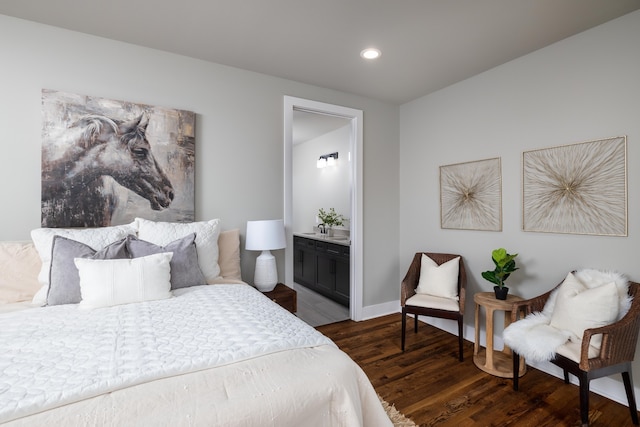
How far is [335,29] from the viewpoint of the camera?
7.36ft

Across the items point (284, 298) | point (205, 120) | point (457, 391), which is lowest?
point (457, 391)

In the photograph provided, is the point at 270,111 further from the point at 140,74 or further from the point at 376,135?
the point at 376,135

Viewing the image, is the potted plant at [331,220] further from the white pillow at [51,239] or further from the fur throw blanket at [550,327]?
the white pillow at [51,239]

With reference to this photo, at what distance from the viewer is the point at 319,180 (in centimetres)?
561

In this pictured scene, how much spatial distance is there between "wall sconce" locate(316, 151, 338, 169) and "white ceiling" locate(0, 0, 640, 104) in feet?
7.35

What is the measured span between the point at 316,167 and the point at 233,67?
2.95m

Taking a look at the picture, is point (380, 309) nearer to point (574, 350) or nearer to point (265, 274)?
point (265, 274)

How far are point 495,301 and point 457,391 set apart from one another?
0.76 metres

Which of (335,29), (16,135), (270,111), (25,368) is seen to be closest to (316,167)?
(270,111)

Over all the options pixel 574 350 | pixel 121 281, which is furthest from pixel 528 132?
pixel 121 281

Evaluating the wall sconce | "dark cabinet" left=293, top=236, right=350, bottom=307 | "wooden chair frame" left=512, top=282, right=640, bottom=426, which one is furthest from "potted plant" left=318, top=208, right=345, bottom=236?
"wooden chair frame" left=512, top=282, right=640, bottom=426

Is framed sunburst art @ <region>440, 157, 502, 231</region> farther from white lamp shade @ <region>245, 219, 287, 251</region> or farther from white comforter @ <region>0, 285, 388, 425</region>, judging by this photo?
white comforter @ <region>0, 285, 388, 425</region>

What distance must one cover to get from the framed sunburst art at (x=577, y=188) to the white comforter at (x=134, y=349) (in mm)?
2181

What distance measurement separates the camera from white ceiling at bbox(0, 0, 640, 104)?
1.99 metres
